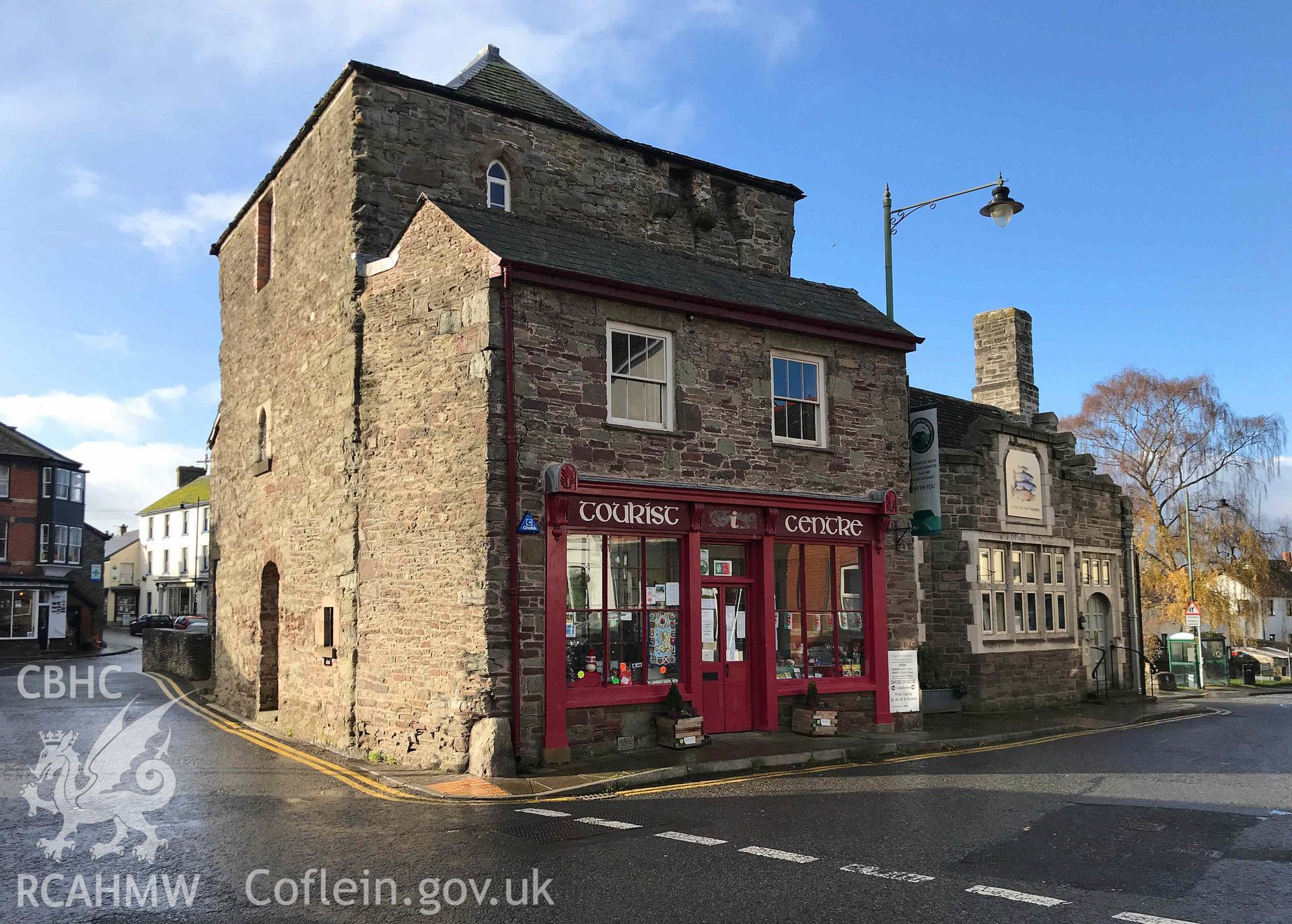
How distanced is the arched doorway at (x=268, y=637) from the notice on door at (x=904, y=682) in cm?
1066

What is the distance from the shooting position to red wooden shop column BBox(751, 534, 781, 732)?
14.8m

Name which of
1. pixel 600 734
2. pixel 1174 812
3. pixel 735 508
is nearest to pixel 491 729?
pixel 600 734

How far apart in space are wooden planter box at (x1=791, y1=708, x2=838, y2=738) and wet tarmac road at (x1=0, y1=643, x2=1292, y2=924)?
75.7 inches

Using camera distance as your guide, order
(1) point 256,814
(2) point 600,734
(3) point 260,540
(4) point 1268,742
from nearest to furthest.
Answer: (1) point 256,814 → (2) point 600,734 → (4) point 1268,742 → (3) point 260,540

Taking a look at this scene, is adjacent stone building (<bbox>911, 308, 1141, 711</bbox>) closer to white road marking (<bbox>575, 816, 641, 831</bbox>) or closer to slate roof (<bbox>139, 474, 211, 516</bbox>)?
white road marking (<bbox>575, 816, 641, 831</bbox>)

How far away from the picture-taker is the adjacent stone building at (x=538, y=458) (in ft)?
42.0

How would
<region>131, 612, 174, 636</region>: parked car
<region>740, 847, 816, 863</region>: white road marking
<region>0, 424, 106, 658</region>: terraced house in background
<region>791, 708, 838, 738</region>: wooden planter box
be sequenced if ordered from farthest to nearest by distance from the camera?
<region>131, 612, 174, 636</region>: parked car → <region>0, 424, 106, 658</region>: terraced house in background → <region>791, 708, 838, 738</region>: wooden planter box → <region>740, 847, 816, 863</region>: white road marking

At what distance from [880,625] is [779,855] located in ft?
28.5

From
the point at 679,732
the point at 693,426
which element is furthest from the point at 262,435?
the point at 679,732

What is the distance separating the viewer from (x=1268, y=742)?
603 inches

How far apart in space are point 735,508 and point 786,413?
190 cm

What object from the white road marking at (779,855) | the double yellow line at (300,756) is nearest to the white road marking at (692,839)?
the white road marking at (779,855)

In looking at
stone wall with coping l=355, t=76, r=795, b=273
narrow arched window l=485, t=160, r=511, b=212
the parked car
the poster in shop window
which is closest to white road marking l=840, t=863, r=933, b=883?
the poster in shop window

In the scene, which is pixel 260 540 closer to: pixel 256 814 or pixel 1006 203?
pixel 256 814
